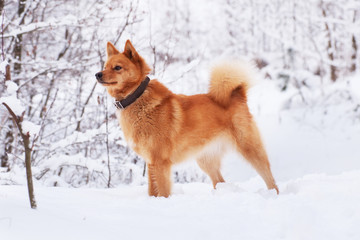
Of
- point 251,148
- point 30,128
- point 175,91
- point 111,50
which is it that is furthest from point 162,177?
point 175,91

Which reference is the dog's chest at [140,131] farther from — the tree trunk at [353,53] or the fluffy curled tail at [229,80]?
the tree trunk at [353,53]

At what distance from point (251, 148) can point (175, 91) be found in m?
3.50

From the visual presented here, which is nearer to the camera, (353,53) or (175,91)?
(175,91)

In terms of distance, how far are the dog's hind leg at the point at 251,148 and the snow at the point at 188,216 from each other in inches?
32.6

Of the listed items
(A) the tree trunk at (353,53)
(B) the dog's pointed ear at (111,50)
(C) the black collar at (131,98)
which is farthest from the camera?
(A) the tree trunk at (353,53)

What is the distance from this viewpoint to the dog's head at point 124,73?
3.08 metres

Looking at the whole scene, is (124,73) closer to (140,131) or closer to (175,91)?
(140,131)

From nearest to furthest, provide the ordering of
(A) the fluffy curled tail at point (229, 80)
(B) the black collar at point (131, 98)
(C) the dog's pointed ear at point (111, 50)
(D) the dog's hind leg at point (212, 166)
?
(B) the black collar at point (131, 98), (C) the dog's pointed ear at point (111, 50), (A) the fluffy curled tail at point (229, 80), (D) the dog's hind leg at point (212, 166)

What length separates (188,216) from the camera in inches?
86.2

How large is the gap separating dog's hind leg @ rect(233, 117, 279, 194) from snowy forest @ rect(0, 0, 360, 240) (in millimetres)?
220

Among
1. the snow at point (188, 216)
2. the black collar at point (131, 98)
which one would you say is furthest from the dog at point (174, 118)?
the snow at point (188, 216)

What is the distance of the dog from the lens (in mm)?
3092

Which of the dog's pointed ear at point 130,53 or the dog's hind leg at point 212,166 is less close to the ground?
the dog's pointed ear at point 130,53

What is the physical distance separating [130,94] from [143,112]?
0.21 metres
